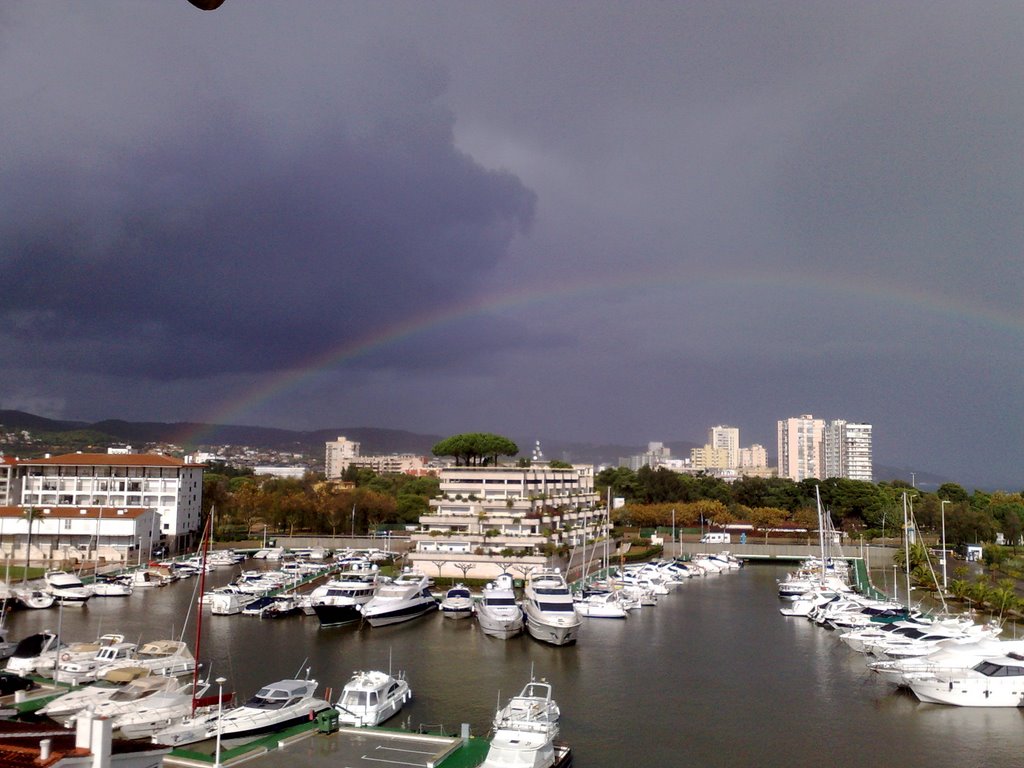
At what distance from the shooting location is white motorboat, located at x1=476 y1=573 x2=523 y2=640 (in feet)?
114

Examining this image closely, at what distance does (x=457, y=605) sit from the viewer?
40.1 metres

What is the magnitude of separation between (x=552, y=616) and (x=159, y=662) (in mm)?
14663

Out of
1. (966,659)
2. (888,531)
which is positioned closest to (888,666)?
(966,659)

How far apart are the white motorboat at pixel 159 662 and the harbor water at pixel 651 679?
150 cm

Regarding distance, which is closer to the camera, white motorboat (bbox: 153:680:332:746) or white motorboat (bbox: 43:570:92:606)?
white motorboat (bbox: 153:680:332:746)

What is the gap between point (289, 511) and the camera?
249ft

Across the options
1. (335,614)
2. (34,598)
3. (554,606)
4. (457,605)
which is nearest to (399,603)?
(335,614)

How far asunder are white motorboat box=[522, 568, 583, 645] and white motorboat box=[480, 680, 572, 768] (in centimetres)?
1274

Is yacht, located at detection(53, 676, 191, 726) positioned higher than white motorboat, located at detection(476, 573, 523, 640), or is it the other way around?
yacht, located at detection(53, 676, 191, 726)

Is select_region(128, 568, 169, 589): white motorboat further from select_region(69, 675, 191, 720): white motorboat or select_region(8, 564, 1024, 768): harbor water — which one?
select_region(69, 675, 191, 720): white motorboat

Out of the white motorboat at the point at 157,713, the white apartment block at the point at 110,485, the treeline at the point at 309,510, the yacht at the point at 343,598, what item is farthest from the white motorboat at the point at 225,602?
the treeline at the point at 309,510

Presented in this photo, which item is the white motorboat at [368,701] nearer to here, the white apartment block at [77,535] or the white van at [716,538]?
the white apartment block at [77,535]

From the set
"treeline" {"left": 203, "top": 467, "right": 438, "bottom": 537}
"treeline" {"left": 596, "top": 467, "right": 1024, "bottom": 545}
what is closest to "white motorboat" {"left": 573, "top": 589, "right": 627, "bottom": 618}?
"treeline" {"left": 596, "top": 467, "right": 1024, "bottom": 545}

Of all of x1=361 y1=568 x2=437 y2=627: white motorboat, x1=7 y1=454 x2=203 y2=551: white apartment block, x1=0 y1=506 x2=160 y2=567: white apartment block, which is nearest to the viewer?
x1=361 y1=568 x2=437 y2=627: white motorboat
